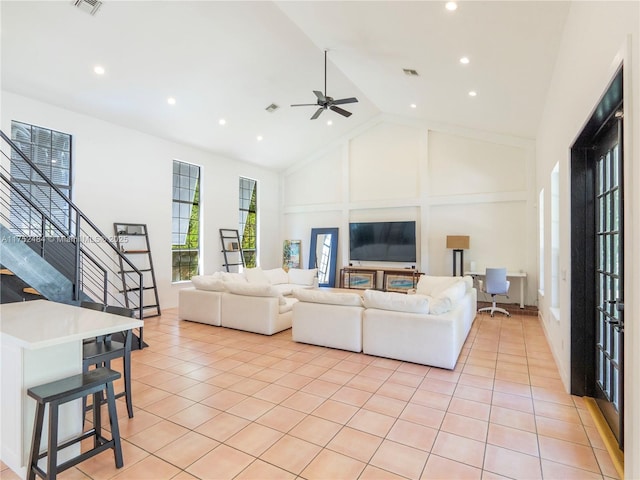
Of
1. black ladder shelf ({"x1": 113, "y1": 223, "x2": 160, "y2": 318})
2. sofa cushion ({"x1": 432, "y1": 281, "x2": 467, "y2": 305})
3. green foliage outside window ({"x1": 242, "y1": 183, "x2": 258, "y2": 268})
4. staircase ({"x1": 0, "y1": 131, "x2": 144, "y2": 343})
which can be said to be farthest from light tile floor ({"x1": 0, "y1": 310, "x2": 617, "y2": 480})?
green foliage outside window ({"x1": 242, "y1": 183, "x2": 258, "y2": 268})

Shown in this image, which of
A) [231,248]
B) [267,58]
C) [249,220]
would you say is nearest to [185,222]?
[231,248]

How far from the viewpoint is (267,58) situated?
5520 millimetres

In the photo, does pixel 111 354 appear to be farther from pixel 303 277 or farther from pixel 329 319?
pixel 303 277

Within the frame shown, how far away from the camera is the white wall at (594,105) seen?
1.60 meters

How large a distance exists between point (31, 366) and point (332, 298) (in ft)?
10.3

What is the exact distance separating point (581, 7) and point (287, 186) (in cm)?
842

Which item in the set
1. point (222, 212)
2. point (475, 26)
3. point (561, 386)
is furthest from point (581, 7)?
point (222, 212)

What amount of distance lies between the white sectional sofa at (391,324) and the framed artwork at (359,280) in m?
3.94

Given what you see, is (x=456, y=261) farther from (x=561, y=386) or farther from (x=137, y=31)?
(x=137, y=31)

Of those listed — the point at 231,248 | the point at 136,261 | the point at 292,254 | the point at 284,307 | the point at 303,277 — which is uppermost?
the point at 231,248

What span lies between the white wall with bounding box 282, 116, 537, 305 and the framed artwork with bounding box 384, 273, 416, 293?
0.42 metres

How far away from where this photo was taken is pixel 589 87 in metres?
2.40

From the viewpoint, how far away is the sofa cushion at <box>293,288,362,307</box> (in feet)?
14.4

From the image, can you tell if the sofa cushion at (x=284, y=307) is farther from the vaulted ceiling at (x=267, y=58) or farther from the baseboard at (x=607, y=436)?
the vaulted ceiling at (x=267, y=58)
